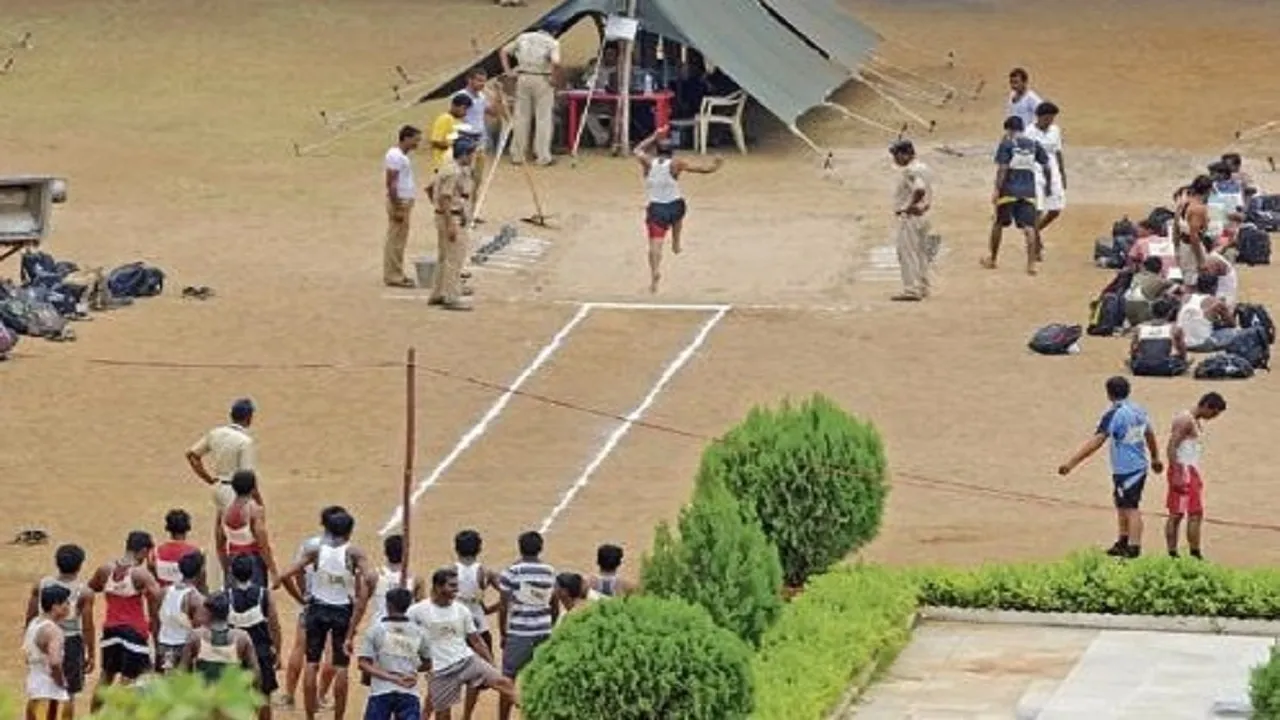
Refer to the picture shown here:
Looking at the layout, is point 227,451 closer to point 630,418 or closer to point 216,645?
point 216,645

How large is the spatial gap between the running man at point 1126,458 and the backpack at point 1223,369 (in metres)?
4.64

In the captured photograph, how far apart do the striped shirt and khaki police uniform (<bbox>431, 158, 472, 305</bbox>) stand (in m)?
10.2

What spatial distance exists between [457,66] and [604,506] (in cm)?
1695

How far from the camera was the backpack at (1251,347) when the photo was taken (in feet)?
85.7

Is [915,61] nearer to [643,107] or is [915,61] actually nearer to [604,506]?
[643,107]

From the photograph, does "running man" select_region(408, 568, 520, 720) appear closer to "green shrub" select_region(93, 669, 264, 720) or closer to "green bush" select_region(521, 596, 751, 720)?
"green bush" select_region(521, 596, 751, 720)

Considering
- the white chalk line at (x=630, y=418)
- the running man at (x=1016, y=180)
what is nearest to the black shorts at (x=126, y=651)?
the white chalk line at (x=630, y=418)

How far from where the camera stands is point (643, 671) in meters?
15.5

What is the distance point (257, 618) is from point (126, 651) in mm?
726

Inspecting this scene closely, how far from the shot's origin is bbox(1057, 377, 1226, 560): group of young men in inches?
815

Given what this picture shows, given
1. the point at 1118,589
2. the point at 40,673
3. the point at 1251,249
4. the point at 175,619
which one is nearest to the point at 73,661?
the point at 40,673

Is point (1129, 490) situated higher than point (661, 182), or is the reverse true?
point (661, 182)

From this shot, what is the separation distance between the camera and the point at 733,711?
1570 cm

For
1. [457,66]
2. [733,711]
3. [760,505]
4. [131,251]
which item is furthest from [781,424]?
[457,66]
